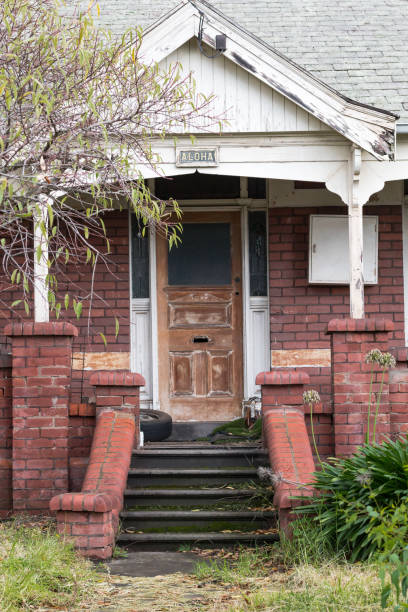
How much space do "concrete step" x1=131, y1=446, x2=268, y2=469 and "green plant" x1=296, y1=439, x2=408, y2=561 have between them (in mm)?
1603

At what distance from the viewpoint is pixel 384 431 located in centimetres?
741

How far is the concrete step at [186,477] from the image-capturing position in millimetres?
7227

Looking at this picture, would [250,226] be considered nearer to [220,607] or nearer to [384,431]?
[384,431]

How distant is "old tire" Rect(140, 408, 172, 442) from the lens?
8500mm

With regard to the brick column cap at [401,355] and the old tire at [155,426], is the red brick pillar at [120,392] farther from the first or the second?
the brick column cap at [401,355]

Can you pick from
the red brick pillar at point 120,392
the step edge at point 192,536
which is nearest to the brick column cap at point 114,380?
the red brick pillar at point 120,392

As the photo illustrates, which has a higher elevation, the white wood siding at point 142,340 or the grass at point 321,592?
the white wood siding at point 142,340

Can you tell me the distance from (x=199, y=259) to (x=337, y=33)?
10.3 feet

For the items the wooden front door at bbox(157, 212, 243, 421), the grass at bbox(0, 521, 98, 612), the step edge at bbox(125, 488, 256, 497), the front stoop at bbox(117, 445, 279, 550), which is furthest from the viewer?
the wooden front door at bbox(157, 212, 243, 421)

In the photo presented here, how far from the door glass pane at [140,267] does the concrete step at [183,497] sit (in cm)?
307

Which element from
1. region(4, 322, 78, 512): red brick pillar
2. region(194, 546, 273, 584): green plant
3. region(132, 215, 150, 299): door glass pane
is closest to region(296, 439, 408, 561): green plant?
region(194, 546, 273, 584): green plant

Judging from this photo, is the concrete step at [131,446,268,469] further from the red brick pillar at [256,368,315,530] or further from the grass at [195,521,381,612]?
the grass at [195,521,381,612]

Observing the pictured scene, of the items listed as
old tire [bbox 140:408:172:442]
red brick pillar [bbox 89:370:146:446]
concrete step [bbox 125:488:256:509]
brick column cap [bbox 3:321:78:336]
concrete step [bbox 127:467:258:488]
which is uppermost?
brick column cap [bbox 3:321:78:336]

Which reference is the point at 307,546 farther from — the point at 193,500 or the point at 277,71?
the point at 277,71
